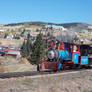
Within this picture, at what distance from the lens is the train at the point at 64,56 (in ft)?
59.6

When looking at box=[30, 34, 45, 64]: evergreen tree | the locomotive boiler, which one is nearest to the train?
the locomotive boiler

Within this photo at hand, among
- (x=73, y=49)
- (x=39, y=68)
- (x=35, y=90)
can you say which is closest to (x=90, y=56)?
(x=73, y=49)

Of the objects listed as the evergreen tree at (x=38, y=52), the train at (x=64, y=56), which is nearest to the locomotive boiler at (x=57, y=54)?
the train at (x=64, y=56)

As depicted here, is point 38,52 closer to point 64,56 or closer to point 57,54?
point 64,56

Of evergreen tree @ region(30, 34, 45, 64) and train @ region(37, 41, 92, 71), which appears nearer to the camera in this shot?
train @ region(37, 41, 92, 71)

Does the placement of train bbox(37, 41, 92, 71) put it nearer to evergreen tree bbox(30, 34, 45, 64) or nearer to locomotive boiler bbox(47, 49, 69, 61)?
locomotive boiler bbox(47, 49, 69, 61)

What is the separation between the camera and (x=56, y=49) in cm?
1853

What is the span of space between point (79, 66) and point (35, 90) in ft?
41.2

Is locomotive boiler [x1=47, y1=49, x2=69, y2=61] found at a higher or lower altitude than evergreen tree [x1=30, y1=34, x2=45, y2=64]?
higher

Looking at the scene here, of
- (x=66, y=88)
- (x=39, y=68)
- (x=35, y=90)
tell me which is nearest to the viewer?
(x=35, y=90)

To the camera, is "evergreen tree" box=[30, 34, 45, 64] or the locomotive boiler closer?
the locomotive boiler

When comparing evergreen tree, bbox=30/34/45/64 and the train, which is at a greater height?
the train

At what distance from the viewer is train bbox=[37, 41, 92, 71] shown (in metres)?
18.2

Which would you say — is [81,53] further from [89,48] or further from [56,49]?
[56,49]
